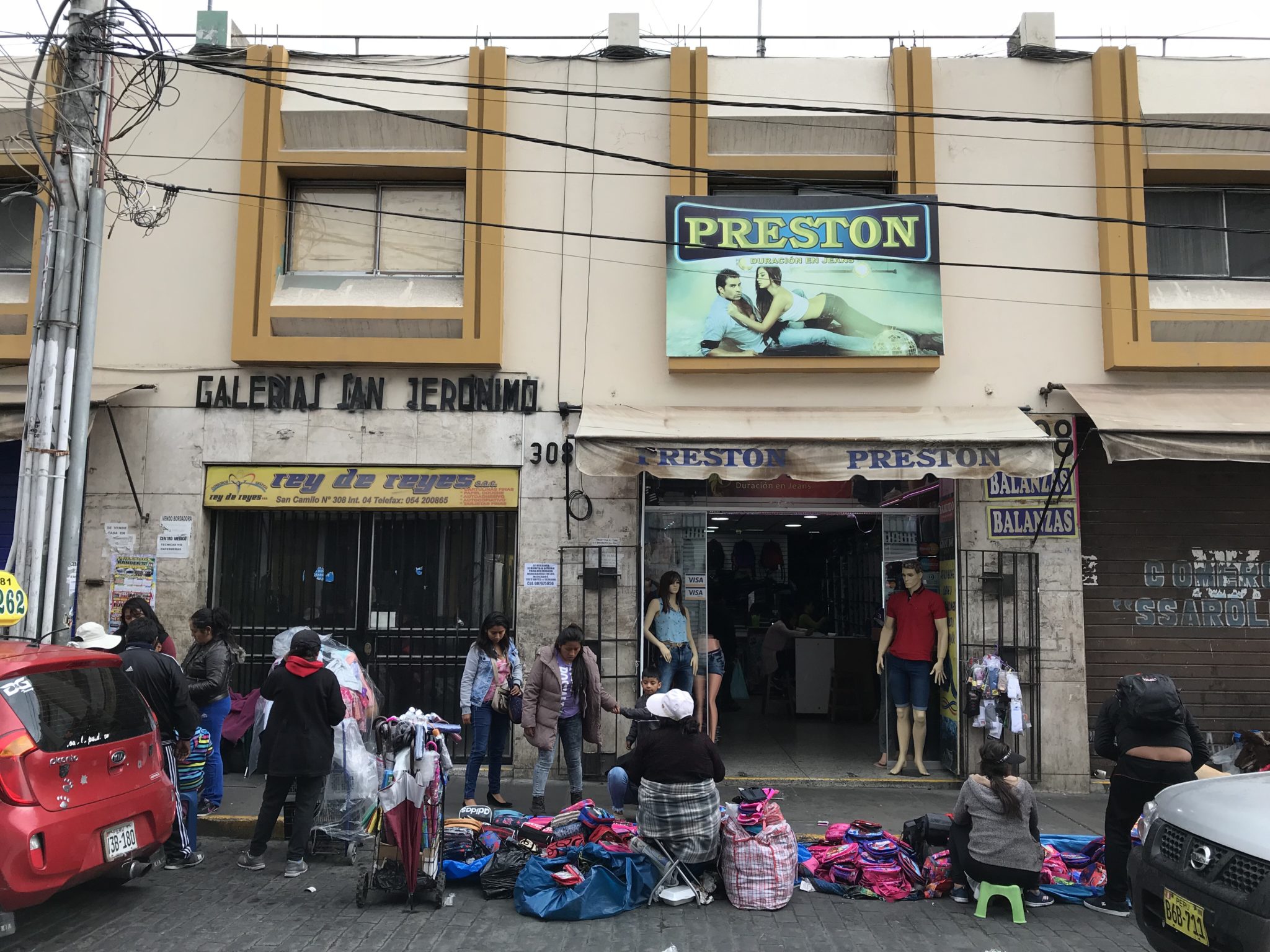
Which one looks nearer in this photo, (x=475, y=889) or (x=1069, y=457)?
(x=475, y=889)

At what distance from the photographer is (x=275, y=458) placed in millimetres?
9570

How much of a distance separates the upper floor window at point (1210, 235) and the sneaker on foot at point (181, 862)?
10254 millimetres

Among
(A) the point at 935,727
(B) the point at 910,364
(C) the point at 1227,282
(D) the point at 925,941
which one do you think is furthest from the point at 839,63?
(D) the point at 925,941

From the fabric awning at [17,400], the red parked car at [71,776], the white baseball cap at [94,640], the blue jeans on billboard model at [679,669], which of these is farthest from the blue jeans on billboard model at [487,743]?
the fabric awning at [17,400]

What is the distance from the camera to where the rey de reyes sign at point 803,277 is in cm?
948

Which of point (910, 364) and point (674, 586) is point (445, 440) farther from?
point (910, 364)

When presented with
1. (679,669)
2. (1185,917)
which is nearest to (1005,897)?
(1185,917)

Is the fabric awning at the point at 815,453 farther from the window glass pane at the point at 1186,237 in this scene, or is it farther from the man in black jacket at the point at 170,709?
the man in black jacket at the point at 170,709

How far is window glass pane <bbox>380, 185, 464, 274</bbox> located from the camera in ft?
33.0

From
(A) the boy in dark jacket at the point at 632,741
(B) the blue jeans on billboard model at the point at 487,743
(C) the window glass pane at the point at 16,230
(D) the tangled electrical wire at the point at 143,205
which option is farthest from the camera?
(C) the window glass pane at the point at 16,230

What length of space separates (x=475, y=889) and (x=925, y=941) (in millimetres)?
2798

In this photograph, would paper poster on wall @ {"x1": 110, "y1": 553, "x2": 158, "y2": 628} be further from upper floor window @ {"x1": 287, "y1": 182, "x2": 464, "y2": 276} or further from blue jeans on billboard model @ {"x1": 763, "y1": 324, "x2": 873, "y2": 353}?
blue jeans on billboard model @ {"x1": 763, "y1": 324, "x2": 873, "y2": 353}

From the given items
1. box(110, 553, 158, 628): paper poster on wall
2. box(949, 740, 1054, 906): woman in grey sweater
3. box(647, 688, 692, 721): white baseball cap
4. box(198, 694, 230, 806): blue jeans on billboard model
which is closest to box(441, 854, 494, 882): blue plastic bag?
box(647, 688, 692, 721): white baseball cap

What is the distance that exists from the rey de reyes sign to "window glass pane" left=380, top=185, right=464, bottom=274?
7.48ft
